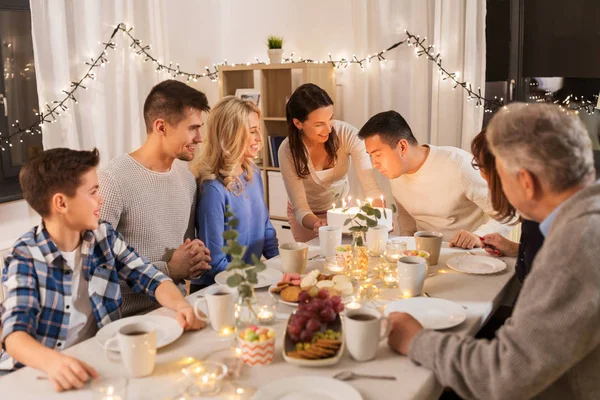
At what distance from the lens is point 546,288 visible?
1.18 metres

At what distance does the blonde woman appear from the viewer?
7.99 feet

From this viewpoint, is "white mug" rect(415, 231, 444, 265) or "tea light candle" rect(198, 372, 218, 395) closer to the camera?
"tea light candle" rect(198, 372, 218, 395)

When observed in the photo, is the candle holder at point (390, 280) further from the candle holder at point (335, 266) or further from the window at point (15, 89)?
the window at point (15, 89)

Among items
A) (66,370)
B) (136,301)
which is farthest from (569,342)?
(136,301)

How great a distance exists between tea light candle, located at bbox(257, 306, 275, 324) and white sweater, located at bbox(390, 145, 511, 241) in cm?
128

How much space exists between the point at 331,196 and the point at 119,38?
1.96m

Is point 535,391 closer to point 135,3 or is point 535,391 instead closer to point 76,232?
point 76,232

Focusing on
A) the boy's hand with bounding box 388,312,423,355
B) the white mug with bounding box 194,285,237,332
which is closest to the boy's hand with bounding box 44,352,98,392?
the white mug with bounding box 194,285,237,332

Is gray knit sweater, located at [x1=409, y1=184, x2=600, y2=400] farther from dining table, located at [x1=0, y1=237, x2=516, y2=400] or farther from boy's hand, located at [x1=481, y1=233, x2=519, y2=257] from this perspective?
boy's hand, located at [x1=481, y1=233, x2=519, y2=257]

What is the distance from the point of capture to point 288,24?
477 centimetres

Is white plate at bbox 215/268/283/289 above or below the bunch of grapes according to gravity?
below

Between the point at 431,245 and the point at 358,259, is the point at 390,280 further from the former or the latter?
the point at 431,245

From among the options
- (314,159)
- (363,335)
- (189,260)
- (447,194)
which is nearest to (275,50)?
(314,159)

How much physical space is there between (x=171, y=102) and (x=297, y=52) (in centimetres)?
251
